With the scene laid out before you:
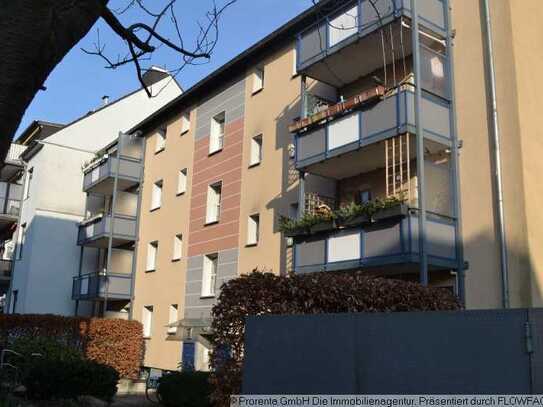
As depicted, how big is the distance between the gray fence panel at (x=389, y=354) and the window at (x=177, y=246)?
1618 cm

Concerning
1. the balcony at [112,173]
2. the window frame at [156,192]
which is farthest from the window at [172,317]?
the balcony at [112,173]

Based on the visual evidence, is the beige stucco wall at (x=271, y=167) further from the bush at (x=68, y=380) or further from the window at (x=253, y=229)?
the bush at (x=68, y=380)

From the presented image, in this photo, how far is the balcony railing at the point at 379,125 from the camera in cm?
1378

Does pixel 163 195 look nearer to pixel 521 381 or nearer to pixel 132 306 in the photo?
pixel 132 306

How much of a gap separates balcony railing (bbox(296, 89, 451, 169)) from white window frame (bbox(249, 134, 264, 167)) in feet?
14.7

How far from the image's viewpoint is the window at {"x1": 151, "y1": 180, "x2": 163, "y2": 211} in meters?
26.7

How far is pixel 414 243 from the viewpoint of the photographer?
12945mm

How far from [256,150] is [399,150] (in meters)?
7.26

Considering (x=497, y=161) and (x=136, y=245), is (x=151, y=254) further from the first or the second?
(x=497, y=161)

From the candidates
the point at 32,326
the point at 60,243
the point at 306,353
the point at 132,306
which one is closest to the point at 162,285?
the point at 132,306

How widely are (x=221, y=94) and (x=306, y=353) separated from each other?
56.0 ft

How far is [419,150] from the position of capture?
13.5 meters

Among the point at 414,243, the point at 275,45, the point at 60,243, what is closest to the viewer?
the point at 414,243

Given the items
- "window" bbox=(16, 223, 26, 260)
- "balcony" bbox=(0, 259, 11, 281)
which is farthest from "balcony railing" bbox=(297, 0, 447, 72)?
"balcony" bbox=(0, 259, 11, 281)
